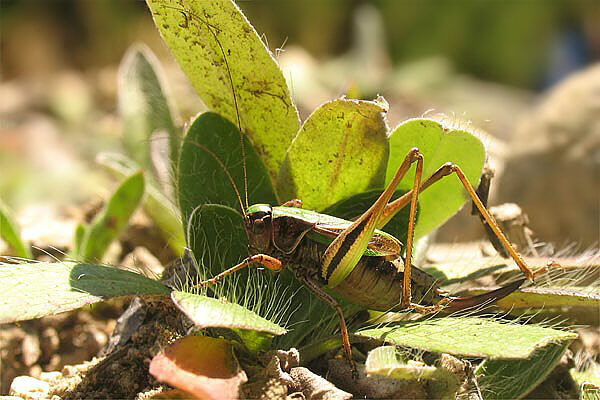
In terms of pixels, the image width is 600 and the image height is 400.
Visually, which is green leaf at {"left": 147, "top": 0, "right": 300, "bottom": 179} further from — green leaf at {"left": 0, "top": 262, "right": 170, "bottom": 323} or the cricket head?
green leaf at {"left": 0, "top": 262, "right": 170, "bottom": 323}

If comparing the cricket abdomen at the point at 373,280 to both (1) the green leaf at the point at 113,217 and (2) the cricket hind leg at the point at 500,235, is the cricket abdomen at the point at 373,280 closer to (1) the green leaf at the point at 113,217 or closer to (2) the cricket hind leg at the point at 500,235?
(2) the cricket hind leg at the point at 500,235

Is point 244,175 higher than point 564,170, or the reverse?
point 244,175

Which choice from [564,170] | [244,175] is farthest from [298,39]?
[244,175]

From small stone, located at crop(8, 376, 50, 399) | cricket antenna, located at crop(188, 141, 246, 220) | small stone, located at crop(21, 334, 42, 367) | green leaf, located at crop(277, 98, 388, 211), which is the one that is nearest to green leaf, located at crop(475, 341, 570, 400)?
green leaf, located at crop(277, 98, 388, 211)

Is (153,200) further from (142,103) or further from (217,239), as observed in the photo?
(217,239)

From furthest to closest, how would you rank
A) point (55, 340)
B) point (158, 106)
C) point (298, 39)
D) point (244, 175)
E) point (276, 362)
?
point (298, 39), point (158, 106), point (55, 340), point (244, 175), point (276, 362)

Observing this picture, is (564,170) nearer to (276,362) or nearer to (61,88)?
(276,362)

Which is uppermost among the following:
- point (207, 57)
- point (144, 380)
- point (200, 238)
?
point (207, 57)
